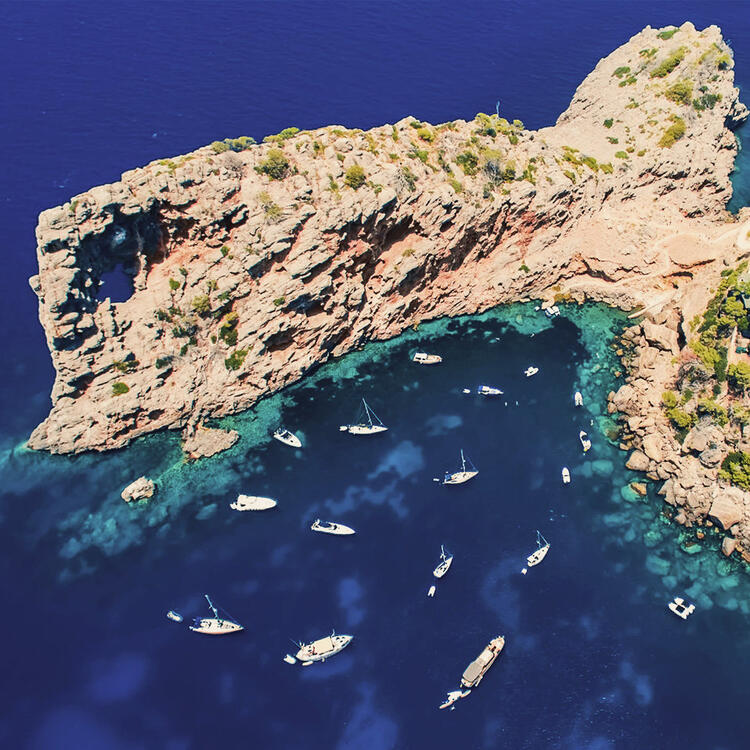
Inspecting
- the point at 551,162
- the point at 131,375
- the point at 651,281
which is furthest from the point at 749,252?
the point at 131,375

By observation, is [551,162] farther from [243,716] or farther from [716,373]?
[243,716]

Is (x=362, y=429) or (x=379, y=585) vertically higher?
(x=362, y=429)

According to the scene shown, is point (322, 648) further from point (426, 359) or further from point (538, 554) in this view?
point (426, 359)

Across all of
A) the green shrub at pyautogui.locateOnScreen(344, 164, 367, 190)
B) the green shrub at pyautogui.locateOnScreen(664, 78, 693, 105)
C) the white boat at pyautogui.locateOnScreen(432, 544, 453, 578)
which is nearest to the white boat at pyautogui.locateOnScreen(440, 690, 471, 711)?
the white boat at pyautogui.locateOnScreen(432, 544, 453, 578)

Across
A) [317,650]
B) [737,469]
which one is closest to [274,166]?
[317,650]

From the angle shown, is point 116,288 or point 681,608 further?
point 116,288
